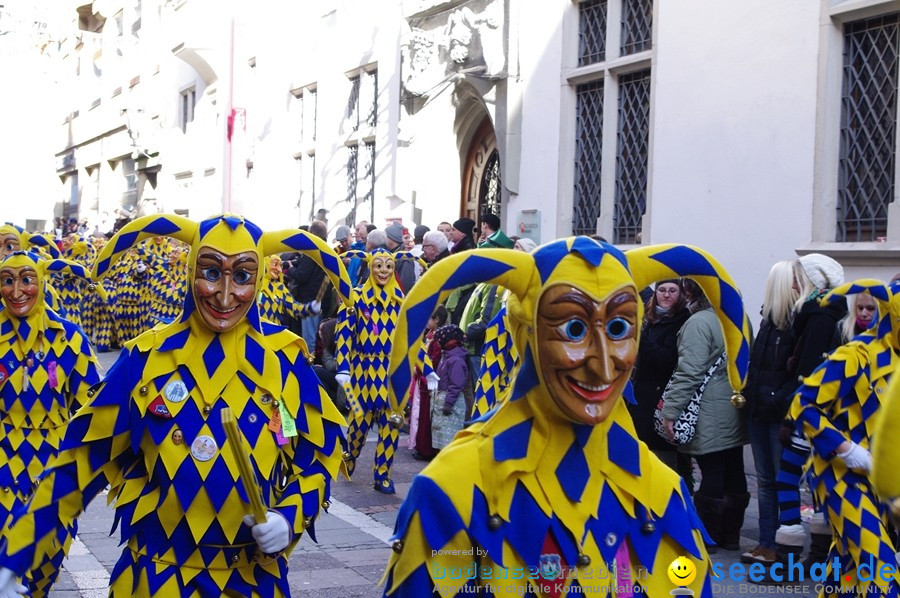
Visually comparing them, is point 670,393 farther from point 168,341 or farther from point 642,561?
point 642,561

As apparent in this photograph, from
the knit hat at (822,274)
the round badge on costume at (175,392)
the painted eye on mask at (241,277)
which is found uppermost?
the knit hat at (822,274)

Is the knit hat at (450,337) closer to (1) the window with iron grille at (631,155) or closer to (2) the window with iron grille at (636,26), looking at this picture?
(1) the window with iron grille at (631,155)

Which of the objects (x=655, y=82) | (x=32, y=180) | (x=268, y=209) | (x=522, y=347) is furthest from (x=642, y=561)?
(x=32, y=180)

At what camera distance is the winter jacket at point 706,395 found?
755 cm

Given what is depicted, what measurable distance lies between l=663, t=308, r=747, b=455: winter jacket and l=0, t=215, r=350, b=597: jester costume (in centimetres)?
372

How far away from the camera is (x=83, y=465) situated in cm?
405

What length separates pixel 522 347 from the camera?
3.10m

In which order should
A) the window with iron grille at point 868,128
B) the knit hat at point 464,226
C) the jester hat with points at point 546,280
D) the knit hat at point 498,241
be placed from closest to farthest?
the jester hat with points at point 546,280
the window with iron grille at point 868,128
the knit hat at point 498,241
the knit hat at point 464,226

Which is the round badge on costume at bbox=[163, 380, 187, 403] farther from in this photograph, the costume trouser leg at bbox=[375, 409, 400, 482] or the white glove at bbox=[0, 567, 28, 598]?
the costume trouser leg at bbox=[375, 409, 400, 482]

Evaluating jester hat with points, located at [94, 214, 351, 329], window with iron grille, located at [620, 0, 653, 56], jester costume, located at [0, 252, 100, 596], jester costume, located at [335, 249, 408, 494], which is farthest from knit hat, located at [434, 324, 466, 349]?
jester hat with points, located at [94, 214, 351, 329]

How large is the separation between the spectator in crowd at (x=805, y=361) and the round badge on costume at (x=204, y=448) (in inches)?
148

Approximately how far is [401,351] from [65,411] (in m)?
4.16

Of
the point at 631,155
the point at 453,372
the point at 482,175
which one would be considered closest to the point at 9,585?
the point at 453,372

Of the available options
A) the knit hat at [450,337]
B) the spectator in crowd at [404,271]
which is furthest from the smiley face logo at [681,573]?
the spectator in crowd at [404,271]
